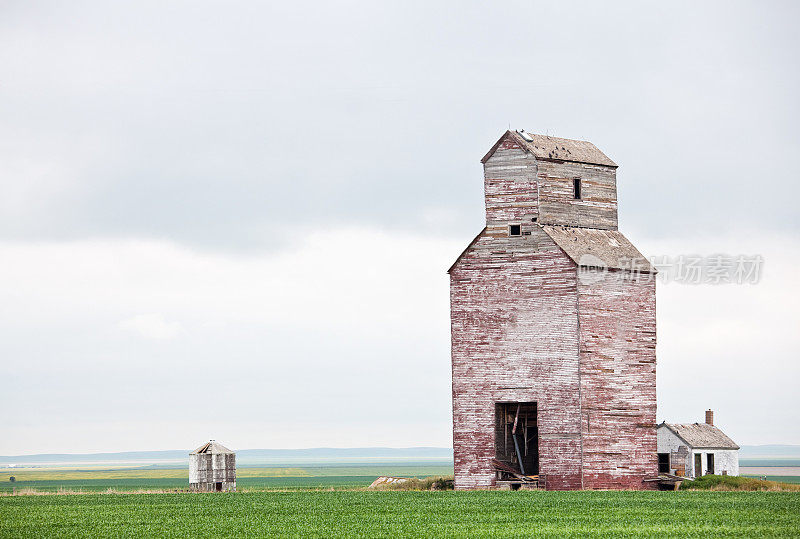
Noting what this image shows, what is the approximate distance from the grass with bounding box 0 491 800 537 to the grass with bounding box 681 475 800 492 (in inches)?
186

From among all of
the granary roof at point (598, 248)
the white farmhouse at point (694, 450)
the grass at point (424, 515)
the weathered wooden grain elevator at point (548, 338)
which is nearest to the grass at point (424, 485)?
Answer: the weathered wooden grain elevator at point (548, 338)

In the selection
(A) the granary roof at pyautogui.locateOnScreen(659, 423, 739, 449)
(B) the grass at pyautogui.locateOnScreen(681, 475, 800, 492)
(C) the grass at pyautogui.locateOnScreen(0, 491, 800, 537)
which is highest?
(A) the granary roof at pyautogui.locateOnScreen(659, 423, 739, 449)

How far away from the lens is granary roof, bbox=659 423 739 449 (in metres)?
66.4

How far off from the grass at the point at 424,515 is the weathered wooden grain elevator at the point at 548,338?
8.93ft

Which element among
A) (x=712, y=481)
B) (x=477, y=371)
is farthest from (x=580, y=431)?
(x=712, y=481)

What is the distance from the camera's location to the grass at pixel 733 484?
164ft

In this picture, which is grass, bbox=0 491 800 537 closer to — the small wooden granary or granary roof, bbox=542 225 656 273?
the small wooden granary

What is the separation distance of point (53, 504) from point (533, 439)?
775 inches

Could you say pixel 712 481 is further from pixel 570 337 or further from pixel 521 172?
pixel 521 172

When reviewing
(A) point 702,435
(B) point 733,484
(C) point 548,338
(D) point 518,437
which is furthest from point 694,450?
(C) point 548,338

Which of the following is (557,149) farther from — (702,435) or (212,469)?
(702,435)

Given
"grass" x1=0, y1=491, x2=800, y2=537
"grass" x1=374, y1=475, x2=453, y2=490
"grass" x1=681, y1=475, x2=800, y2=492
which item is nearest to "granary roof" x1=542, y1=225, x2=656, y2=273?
"grass" x1=0, y1=491, x2=800, y2=537

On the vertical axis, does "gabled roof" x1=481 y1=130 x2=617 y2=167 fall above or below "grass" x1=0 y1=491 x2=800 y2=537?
above

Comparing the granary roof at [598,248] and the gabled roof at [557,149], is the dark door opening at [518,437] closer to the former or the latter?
the granary roof at [598,248]
